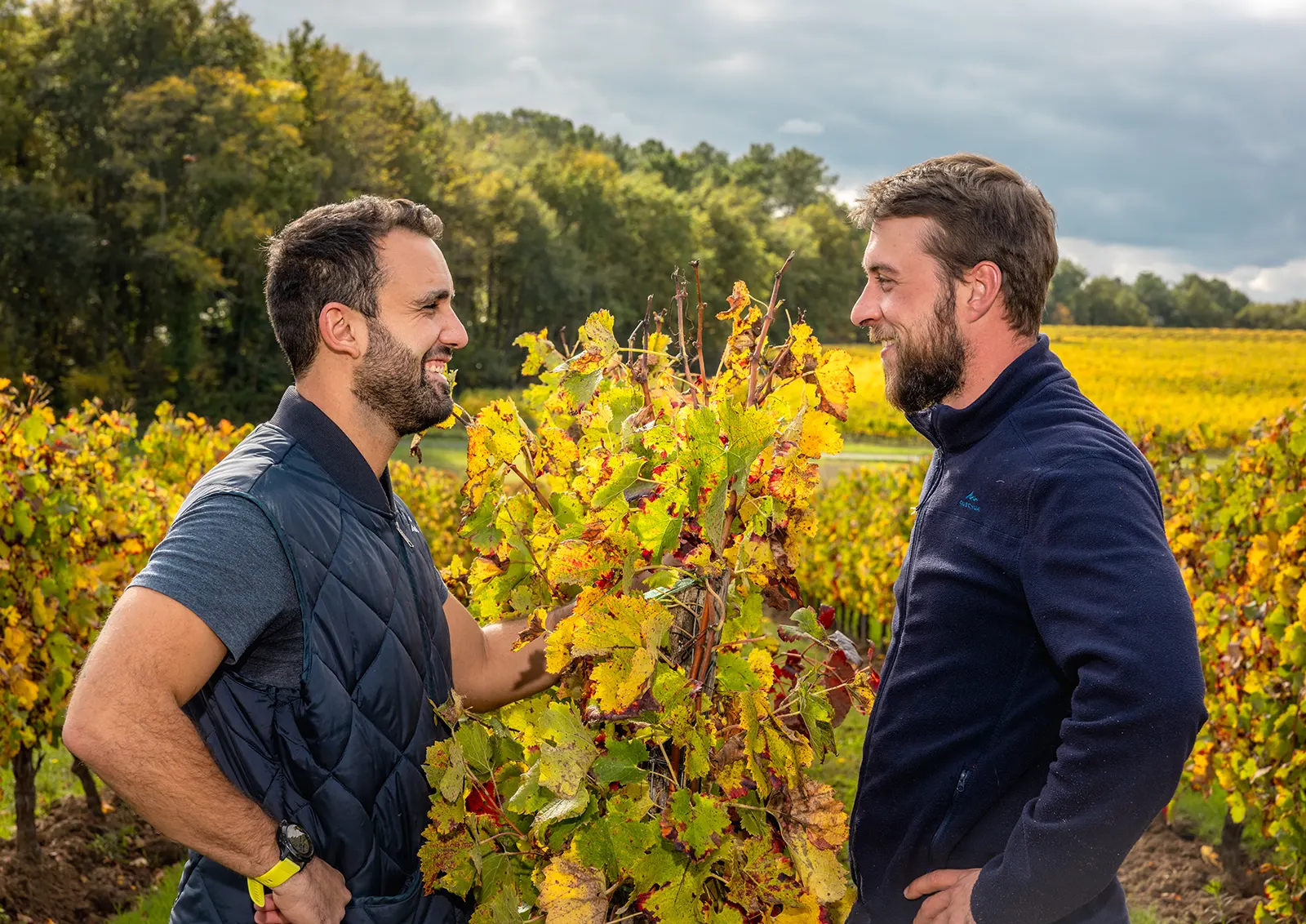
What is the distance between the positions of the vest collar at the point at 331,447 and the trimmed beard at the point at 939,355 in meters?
1.12

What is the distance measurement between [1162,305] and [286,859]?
8390cm

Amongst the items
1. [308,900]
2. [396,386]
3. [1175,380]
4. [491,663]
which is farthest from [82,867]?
[1175,380]

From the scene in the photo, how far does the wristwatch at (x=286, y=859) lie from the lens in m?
1.98

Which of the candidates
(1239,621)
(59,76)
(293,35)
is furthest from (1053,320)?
(1239,621)

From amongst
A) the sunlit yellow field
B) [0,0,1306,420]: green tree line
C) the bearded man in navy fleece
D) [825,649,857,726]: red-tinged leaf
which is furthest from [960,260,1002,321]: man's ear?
[0,0,1306,420]: green tree line

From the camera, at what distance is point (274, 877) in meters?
1.98

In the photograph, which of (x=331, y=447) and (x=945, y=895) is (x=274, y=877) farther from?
(x=945, y=895)

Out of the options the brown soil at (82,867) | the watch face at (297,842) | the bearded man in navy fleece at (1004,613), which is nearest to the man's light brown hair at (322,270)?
the watch face at (297,842)

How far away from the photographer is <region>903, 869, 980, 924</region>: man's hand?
1977 millimetres

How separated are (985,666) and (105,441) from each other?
6.19 m

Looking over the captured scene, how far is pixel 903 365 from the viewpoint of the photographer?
233cm

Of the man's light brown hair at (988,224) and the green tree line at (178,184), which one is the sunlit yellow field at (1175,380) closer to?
the green tree line at (178,184)

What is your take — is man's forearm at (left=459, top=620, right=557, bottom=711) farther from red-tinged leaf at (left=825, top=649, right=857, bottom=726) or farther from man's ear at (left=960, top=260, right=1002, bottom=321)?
man's ear at (left=960, top=260, right=1002, bottom=321)

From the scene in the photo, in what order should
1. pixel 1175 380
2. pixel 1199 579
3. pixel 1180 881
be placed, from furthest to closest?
pixel 1175 380, pixel 1199 579, pixel 1180 881
